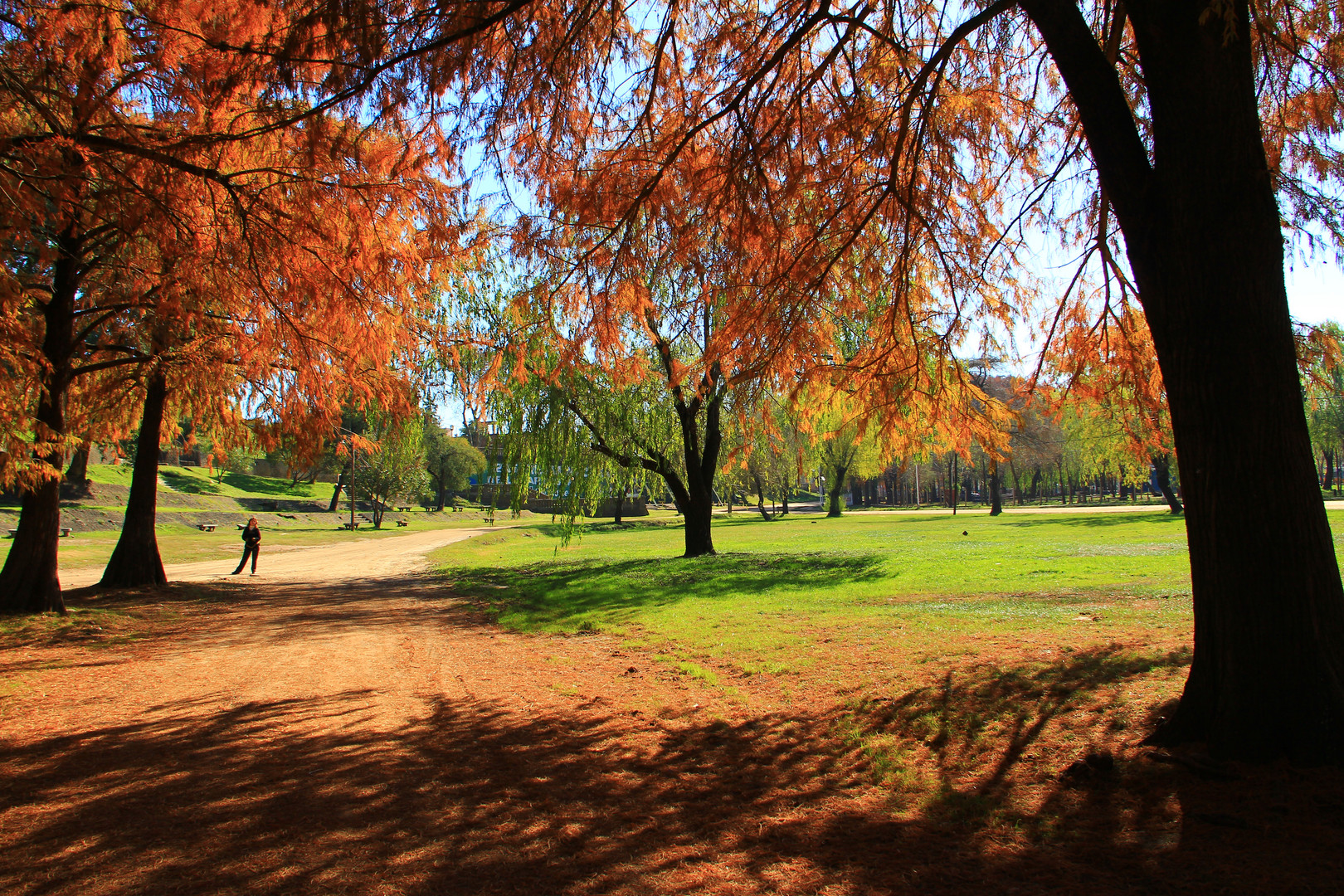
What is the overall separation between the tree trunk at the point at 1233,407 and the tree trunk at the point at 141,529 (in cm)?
1597

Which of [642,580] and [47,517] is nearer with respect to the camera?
[47,517]

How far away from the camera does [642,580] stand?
14.8m

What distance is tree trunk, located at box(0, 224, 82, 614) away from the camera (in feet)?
35.0

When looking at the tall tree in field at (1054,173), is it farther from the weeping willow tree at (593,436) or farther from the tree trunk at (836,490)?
the tree trunk at (836,490)

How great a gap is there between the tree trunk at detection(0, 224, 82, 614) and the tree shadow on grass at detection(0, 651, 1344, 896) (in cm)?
765

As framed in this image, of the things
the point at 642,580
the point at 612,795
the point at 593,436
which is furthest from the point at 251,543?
the point at 612,795

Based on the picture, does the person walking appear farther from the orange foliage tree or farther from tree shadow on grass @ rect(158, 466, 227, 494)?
tree shadow on grass @ rect(158, 466, 227, 494)

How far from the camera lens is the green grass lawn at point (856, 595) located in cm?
762

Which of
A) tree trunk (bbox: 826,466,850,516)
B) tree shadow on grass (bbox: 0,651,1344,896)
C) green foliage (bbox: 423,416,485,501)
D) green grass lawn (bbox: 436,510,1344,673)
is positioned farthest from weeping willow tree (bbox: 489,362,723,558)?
green foliage (bbox: 423,416,485,501)

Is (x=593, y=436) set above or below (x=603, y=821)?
above

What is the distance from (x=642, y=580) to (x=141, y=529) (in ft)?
33.2

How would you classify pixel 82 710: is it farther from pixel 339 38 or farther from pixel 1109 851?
pixel 1109 851

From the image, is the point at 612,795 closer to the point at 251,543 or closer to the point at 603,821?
A: the point at 603,821

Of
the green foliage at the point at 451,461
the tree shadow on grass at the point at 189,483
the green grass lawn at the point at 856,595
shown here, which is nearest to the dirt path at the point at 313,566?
the green grass lawn at the point at 856,595
